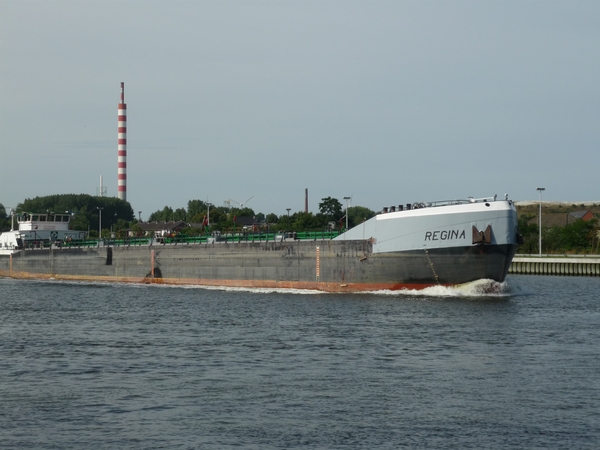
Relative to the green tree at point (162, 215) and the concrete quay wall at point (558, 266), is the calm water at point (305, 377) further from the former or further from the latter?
the green tree at point (162, 215)

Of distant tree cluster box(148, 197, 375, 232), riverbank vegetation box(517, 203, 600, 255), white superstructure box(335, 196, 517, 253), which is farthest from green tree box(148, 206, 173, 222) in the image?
white superstructure box(335, 196, 517, 253)

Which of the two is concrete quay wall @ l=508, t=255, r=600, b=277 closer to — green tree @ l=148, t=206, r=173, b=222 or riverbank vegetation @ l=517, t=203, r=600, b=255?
riverbank vegetation @ l=517, t=203, r=600, b=255

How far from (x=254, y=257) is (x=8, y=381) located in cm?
3102

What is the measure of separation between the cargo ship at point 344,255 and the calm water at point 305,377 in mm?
3827

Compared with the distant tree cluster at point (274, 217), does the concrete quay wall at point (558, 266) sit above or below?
below

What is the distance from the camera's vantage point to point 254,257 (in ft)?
170

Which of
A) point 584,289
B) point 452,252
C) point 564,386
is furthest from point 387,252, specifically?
point 564,386

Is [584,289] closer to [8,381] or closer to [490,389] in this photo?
[490,389]

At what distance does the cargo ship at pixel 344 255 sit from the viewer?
40906mm

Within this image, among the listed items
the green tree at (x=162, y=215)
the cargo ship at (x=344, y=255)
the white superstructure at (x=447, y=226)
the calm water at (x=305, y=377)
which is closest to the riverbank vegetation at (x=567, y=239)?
the cargo ship at (x=344, y=255)

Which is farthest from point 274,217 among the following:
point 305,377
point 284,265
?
point 305,377

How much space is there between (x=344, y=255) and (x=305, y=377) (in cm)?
2461

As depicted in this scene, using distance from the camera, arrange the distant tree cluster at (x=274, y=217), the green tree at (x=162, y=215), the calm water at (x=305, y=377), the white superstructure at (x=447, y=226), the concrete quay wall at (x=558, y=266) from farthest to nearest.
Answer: the green tree at (x=162, y=215)
the distant tree cluster at (x=274, y=217)
the concrete quay wall at (x=558, y=266)
the white superstructure at (x=447, y=226)
the calm water at (x=305, y=377)

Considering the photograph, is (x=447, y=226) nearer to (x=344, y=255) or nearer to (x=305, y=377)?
(x=344, y=255)
